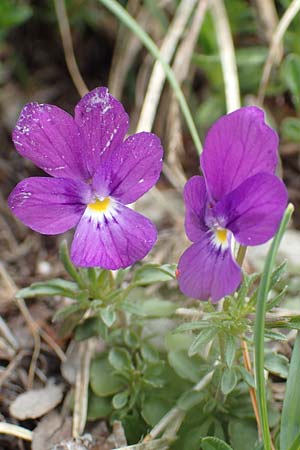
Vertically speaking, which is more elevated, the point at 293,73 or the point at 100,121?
the point at 293,73

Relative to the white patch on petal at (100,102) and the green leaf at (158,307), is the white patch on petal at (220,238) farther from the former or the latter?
the green leaf at (158,307)

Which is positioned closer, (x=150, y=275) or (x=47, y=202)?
(x=47, y=202)

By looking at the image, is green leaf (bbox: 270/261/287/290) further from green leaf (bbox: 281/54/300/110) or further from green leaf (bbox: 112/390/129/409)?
green leaf (bbox: 281/54/300/110)

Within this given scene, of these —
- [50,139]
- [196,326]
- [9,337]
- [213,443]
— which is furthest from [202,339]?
[9,337]

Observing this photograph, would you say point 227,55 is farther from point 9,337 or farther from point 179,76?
point 9,337

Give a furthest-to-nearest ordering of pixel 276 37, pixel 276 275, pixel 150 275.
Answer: pixel 276 37 → pixel 150 275 → pixel 276 275

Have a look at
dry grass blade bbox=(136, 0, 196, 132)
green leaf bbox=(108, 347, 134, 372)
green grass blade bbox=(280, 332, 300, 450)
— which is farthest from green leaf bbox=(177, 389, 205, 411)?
dry grass blade bbox=(136, 0, 196, 132)
